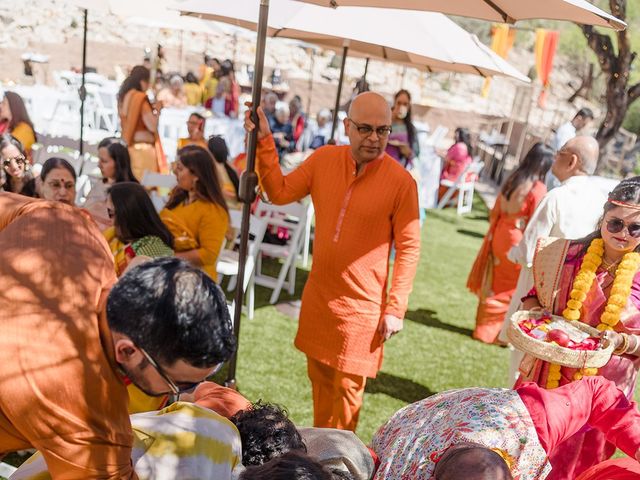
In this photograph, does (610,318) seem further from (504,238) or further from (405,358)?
(504,238)

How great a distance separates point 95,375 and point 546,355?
1938 millimetres

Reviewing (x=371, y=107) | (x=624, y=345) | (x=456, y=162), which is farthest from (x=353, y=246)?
(x=456, y=162)

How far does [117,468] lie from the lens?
1.41 meters

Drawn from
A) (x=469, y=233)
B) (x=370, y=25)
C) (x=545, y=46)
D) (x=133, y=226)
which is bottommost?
(x=469, y=233)

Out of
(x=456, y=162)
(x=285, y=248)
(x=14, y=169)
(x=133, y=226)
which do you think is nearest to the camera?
(x=133, y=226)

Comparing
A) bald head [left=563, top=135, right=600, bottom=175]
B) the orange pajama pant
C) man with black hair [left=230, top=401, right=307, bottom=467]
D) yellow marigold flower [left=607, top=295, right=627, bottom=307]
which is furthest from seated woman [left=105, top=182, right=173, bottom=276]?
bald head [left=563, top=135, right=600, bottom=175]

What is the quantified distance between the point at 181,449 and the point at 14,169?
3.31 metres

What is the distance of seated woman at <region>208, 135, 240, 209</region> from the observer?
5.64 metres

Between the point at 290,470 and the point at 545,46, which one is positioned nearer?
the point at 290,470

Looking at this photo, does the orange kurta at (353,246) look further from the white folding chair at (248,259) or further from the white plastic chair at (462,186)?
the white plastic chair at (462,186)

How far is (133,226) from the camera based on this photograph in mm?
3434

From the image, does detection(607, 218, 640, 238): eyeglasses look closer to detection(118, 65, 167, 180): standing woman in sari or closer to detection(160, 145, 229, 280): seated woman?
detection(160, 145, 229, 280): seated woman

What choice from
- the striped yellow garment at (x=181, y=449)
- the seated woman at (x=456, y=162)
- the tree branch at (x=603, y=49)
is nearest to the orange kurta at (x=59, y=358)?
the striped yellow garment at (x=181, y=449)

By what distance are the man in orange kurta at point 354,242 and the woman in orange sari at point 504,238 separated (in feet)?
7.82
